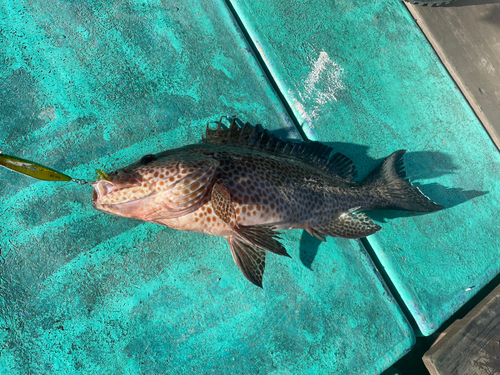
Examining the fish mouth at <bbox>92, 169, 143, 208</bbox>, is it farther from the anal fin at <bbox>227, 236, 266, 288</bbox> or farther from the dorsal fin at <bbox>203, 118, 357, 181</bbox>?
the anal fin at <bbox>227, 236, 266, 288</bbox>

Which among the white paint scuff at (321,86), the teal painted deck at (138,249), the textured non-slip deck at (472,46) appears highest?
the textured non-slip deck at (472,46)

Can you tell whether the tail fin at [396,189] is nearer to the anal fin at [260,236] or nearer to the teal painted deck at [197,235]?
the teal painted deck at [197,235]

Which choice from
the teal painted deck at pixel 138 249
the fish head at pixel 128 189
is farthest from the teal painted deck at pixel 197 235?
the fish head at pixel 128 189

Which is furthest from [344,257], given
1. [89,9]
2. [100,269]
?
[89,9]

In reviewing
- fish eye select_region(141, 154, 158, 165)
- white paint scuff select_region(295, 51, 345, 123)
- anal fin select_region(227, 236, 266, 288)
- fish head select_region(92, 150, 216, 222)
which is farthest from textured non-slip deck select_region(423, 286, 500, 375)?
fish eye select_region(141, 154, 158, 165)

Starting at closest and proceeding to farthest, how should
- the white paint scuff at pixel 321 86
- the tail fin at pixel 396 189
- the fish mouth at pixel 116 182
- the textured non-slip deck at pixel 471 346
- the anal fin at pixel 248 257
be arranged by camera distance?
1. the fish mouth at pixel 116 182
2. the anal fin at pixel 248 257
3. the tail fin at pixel 396 189
4. the textured non-slip deck at pixel 471 346
5. the white paint scuff at pixel 321 86

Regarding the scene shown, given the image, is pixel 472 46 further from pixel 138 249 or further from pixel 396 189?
pixel 138 249

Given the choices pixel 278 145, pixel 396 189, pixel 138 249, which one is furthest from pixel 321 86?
pixel 138 249
